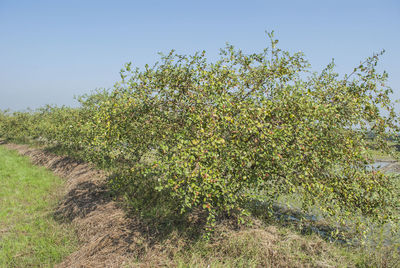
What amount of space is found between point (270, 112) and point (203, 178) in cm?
269

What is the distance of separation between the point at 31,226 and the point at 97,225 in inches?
122

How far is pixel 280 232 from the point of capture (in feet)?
26.3

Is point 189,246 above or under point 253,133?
under

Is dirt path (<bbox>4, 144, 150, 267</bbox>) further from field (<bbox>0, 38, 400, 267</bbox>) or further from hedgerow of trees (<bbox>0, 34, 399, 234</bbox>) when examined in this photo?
hedgerow of trees (<bbox>0, 34, 399, 234</bbox>)

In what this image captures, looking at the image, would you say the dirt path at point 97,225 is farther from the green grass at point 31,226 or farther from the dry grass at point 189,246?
the green grass at point 31,226

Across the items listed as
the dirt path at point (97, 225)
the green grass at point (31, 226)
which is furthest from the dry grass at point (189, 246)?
the green grass at point (31, 226)

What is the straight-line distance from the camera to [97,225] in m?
8.70

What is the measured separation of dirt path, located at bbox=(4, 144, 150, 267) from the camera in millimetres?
7055

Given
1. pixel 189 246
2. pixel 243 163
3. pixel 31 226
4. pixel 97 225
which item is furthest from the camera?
pixel 31 226

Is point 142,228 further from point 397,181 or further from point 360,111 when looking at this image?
point 397,181

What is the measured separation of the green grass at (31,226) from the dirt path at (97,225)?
0.47 metres

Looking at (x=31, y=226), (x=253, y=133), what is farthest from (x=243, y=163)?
(x=31, y=226)

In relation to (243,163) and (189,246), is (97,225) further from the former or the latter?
(243,163)

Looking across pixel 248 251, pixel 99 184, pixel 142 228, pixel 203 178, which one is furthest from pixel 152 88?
pixel 99 184
